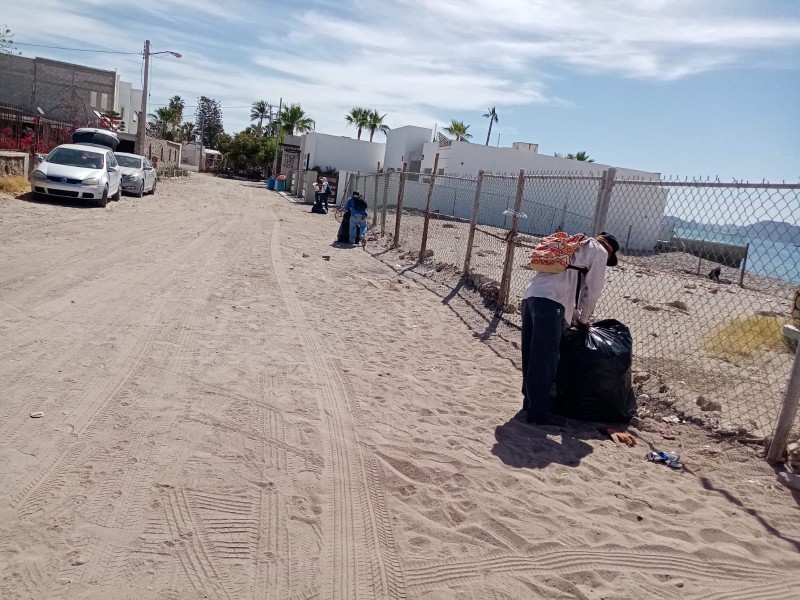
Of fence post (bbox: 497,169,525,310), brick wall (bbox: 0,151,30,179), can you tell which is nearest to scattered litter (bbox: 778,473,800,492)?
fence post (bbox: 497,169,525,310)

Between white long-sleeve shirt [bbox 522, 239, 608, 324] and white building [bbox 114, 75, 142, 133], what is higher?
white building [bbox 114, 75, 142, 133]

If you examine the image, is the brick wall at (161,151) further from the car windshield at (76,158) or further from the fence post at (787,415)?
the fence post at (787,415)

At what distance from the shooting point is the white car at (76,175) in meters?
16.3

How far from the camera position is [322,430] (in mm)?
4605

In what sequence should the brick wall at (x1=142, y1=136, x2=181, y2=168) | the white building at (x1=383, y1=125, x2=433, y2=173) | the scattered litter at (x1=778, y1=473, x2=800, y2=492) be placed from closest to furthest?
the scattered litter at (x1=778, y1=473, x2=800, y2=492), the brick wall at (x1=142, y1=136, x2=181, y2=168), the white building at (x1=383, y1=125, x2=433, y2=173)

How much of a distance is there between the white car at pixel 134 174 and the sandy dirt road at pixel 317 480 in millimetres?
15443

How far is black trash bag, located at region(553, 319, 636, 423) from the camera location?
5188 millimetres

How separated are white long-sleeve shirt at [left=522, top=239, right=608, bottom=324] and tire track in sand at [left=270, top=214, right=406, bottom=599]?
5.75 ft

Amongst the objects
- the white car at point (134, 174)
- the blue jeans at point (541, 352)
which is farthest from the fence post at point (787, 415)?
the white car at point (134, 174)

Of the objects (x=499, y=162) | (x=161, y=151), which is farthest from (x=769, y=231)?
(x=161, y=151)

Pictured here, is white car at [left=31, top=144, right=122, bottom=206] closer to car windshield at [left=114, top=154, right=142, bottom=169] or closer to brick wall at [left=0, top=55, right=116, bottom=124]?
car windshield at [left=114, top=154, right=142, bottom=169]

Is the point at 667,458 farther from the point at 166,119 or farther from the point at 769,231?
the point at 166,119

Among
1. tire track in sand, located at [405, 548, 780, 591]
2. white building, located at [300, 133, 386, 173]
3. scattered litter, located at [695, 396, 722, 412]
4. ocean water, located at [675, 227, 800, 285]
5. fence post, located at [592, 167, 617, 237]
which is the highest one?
Result: white building, located at [300, 133, 386, 173]

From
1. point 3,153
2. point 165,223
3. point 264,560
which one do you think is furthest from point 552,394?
point 3,153
